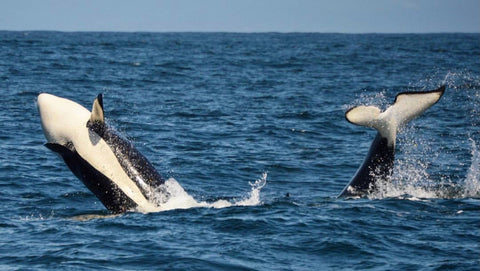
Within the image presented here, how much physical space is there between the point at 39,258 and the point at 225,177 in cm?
911

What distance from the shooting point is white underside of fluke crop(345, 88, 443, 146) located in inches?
649

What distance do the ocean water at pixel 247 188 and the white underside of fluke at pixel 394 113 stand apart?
131cm

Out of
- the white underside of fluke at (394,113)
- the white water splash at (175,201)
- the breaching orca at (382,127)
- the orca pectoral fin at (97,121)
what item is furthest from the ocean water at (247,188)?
the orca pectoral fin at (97,121)

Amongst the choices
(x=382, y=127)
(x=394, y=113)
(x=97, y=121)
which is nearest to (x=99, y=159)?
(x=97, y=121)

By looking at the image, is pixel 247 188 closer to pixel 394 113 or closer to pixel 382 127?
pixel 382 127

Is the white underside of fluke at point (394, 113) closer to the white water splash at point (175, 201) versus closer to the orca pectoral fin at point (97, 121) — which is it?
the white water splash at point (175, 201)

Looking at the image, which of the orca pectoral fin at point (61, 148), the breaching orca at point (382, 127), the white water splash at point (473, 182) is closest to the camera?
the orca pectoral fin at point (61, 148)

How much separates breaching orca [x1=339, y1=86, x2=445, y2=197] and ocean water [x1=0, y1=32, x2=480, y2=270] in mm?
365

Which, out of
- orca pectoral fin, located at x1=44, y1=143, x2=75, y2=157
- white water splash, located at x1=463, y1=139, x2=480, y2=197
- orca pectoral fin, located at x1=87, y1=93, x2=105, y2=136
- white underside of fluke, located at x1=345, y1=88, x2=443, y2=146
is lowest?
white water splash, located at x1=463, y1=139, x2=480, y2=197

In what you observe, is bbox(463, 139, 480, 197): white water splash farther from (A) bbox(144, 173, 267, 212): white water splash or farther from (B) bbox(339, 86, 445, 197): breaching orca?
(A) bbox(144, 173, 267, 212): white water splash

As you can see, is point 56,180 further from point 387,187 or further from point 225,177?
point 387,187

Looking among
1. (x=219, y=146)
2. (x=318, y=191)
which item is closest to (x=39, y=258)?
(x=318, y=191)

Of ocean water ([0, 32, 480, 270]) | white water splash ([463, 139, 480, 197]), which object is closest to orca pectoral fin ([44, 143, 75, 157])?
ocean water ([0, 32, 480, 270])

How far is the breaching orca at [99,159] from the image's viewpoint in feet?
52.5
